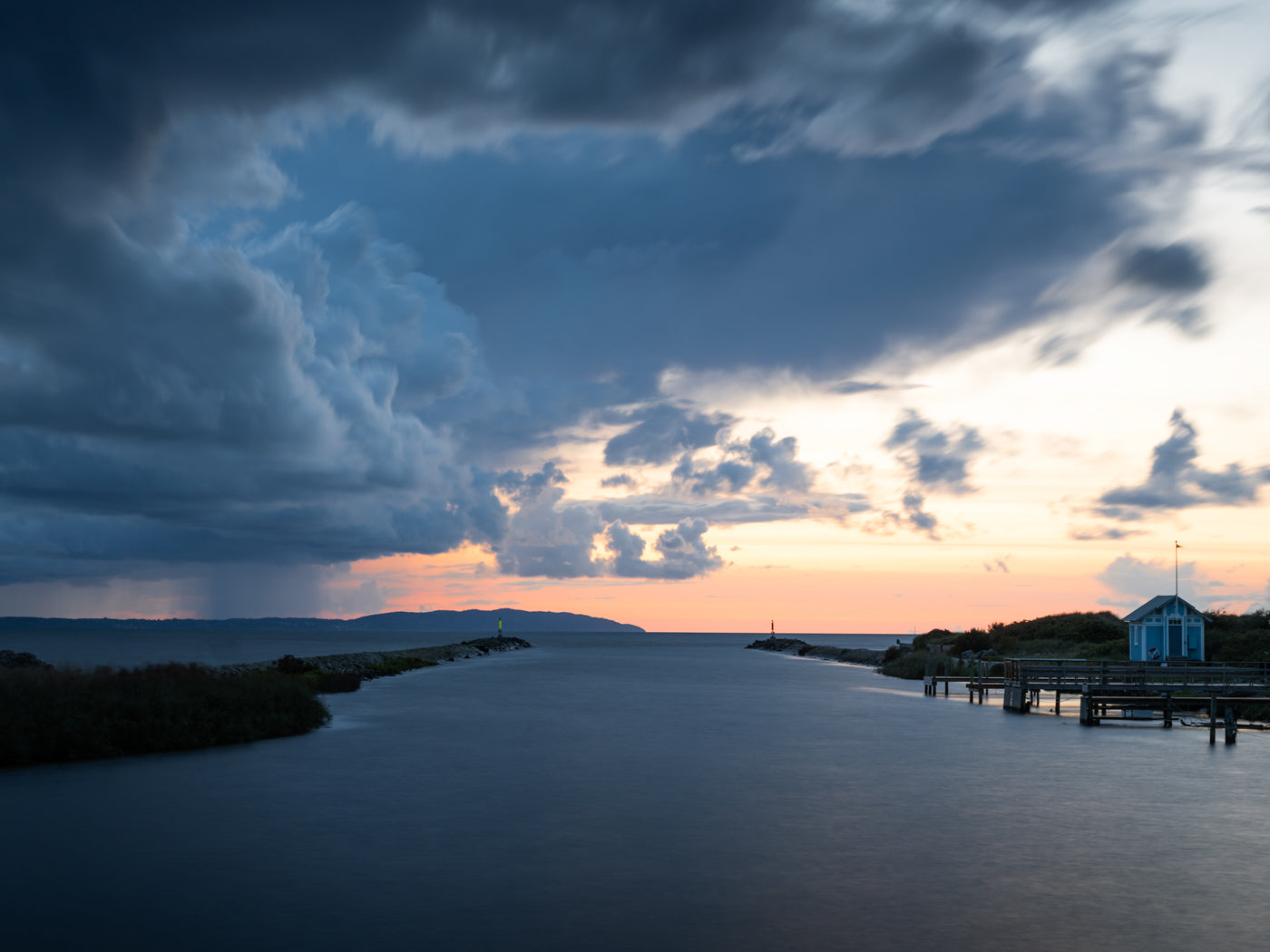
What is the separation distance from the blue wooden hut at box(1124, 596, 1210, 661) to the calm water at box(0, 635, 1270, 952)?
25.3 m

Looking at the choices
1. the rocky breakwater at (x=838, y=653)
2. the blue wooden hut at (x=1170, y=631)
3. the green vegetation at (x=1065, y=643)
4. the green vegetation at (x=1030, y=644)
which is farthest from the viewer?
the rocky breakwater at (x=838, y=653)

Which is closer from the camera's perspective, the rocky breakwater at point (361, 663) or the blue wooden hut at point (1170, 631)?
the blue wooden hut at point (1170, 631)

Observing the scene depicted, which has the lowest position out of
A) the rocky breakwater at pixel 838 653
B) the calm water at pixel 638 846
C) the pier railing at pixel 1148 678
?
the rocky breakwater at pixel 838 653

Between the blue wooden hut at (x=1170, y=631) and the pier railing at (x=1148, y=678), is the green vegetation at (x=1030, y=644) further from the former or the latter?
the pier railing at (x=1148, y=678)

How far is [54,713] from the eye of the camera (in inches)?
1001

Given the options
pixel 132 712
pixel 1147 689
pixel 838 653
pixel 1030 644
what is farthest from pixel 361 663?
pixel 838 653

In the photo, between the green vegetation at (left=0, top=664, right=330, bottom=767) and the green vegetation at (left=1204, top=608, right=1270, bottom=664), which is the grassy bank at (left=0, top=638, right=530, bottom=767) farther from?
the green vegetation at (left=1204, top=608, right=1270, bottom=664)

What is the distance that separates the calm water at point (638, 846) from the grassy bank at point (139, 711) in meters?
1.16

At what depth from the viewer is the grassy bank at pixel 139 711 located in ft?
82.5

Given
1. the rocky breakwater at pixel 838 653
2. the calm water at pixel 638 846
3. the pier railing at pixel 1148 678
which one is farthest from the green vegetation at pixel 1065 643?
the calm water at pixel 638 846

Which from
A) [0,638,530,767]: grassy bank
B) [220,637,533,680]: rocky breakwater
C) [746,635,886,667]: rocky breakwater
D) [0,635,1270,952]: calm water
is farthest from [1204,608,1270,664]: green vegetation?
[220,637,533,680]: rocky breakwater

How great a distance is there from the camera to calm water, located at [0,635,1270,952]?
12930mm

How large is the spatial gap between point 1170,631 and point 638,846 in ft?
171

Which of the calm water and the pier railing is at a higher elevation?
the pier railing
